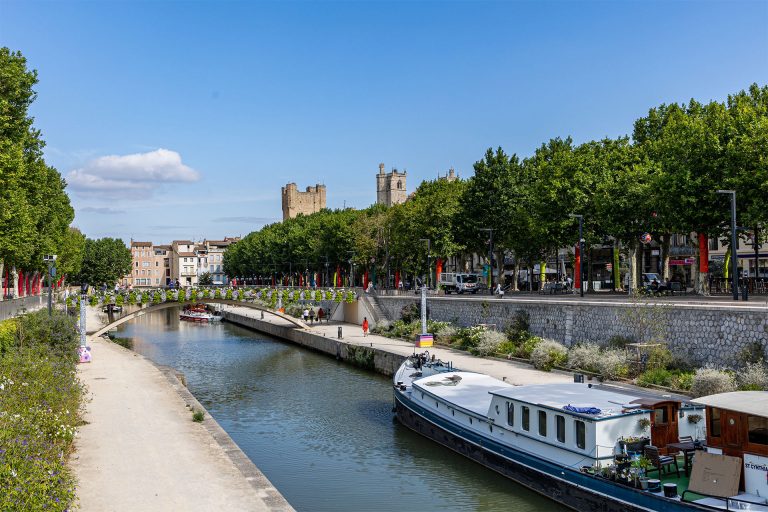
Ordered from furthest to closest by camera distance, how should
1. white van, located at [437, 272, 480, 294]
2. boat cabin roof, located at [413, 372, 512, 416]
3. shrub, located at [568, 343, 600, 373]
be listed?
white van, located at [437, 272, 480, 294]
shrub, located at [568, 343, 600, 373]
boat cabin roof, located at [413, 372, 512, 416]

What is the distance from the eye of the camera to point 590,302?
130 ft

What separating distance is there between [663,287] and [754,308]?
22853 mm

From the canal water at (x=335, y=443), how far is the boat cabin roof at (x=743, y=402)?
Result: 6444 millimetres

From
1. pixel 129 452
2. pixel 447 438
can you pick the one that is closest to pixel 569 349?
pixel 447 438

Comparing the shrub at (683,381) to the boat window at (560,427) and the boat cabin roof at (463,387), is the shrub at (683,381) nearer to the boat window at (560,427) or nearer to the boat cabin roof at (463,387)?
the boat cabin roof at (463,387)

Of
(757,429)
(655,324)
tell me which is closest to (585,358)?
(655,324)

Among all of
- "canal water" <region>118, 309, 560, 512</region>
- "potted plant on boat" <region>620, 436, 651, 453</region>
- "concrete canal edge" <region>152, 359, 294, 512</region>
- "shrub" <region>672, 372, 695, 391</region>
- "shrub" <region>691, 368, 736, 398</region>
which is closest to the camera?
"concrete canal edge" <region>152, 359, 294, 512</region>

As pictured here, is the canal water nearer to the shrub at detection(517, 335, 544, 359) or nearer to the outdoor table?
the outdoor table

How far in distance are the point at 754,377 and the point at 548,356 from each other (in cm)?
1162

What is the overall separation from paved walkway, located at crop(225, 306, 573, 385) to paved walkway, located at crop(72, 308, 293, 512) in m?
15.3

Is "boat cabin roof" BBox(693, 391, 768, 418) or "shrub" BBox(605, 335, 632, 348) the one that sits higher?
"boat cabin roof" BBox(693, 391, 768, 418)

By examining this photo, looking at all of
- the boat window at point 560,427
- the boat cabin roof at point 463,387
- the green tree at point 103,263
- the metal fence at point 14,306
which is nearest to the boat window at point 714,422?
the boat window at point 560,427

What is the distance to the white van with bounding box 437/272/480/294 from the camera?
257 ft

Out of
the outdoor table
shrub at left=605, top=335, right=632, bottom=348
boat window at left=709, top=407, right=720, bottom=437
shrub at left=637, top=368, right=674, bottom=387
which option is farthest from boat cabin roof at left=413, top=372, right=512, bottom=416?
boat window at left=709, top=407, right=720, bottom=437
